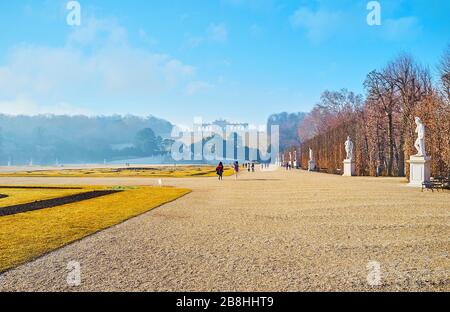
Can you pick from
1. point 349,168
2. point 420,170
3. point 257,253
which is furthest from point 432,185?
point 349,168

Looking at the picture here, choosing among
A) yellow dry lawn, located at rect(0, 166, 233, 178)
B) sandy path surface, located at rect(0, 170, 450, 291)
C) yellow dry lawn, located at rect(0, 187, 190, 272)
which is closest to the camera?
sandy path surface, located at rect(0, 170, 450, 291)

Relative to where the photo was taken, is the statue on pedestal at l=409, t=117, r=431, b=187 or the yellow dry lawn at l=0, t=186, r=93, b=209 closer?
the yellow dry lawn at l=0, t=186, r=93, b=209

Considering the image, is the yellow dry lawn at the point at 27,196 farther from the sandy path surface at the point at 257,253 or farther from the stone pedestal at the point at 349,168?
the stone pedestal at the point at 349,168

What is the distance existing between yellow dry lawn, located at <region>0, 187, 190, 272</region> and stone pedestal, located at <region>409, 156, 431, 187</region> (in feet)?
52.9

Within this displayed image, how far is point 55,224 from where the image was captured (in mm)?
10891

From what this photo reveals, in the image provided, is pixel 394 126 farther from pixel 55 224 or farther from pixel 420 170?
pixel 55 224

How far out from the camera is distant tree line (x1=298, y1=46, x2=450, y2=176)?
26234 millimetres

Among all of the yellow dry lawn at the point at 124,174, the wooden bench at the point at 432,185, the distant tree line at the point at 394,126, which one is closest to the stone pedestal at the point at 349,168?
the distant tree line at the point at 394,126

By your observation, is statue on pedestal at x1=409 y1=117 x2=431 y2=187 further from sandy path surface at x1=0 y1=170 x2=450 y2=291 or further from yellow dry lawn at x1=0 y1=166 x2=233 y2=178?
yellow dry lawn at x1=0 y1=166 x2=233 y2=178

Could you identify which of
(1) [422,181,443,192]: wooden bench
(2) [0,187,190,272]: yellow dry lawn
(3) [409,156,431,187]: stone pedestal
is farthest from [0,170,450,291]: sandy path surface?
(3) [409,156,431,187]: stone pedestal

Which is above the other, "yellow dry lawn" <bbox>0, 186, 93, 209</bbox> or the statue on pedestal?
the statue on pedestal

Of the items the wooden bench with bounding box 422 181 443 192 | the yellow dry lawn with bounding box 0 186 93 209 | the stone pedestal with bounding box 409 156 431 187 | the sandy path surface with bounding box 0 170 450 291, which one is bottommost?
the sandy path surface with bounding box 0 170 450 291
